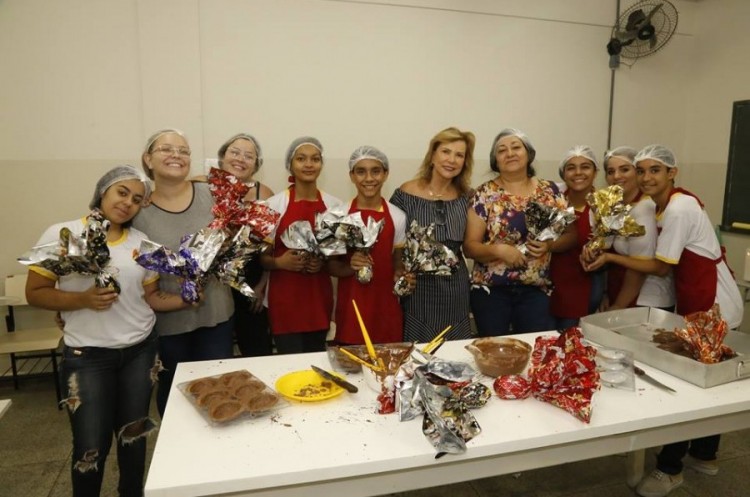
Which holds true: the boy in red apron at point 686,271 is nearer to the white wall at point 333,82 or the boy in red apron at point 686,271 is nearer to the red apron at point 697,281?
the red apron at point 697,281

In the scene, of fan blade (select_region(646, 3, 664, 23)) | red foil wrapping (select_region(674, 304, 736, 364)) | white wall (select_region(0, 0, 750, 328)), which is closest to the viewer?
red foil wrapping (select_region(674, 304, 736, 364))

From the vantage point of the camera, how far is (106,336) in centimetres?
179

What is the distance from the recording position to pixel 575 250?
8.99 feet

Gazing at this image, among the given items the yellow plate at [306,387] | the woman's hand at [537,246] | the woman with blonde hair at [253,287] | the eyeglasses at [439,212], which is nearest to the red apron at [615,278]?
the woman's hand at [537,246]

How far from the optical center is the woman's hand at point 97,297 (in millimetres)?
1701

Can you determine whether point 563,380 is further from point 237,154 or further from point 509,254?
point 237,154

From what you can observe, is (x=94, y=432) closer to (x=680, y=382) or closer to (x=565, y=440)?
(x=565, y=440)

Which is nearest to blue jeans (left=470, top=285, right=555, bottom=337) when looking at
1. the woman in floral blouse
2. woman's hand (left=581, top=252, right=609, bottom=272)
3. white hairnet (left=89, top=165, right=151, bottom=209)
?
the woman in floral blouse

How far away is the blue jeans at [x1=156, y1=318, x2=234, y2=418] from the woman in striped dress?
92 cm

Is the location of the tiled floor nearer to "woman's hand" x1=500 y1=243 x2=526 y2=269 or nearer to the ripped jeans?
the ripped jeans

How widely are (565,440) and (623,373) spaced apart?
1.34ft

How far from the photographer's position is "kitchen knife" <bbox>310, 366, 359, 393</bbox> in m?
1.53

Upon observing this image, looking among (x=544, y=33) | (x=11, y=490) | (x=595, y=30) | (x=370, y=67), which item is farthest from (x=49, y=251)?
(x=595, y=30)

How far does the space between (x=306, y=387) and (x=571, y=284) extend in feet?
6.02
